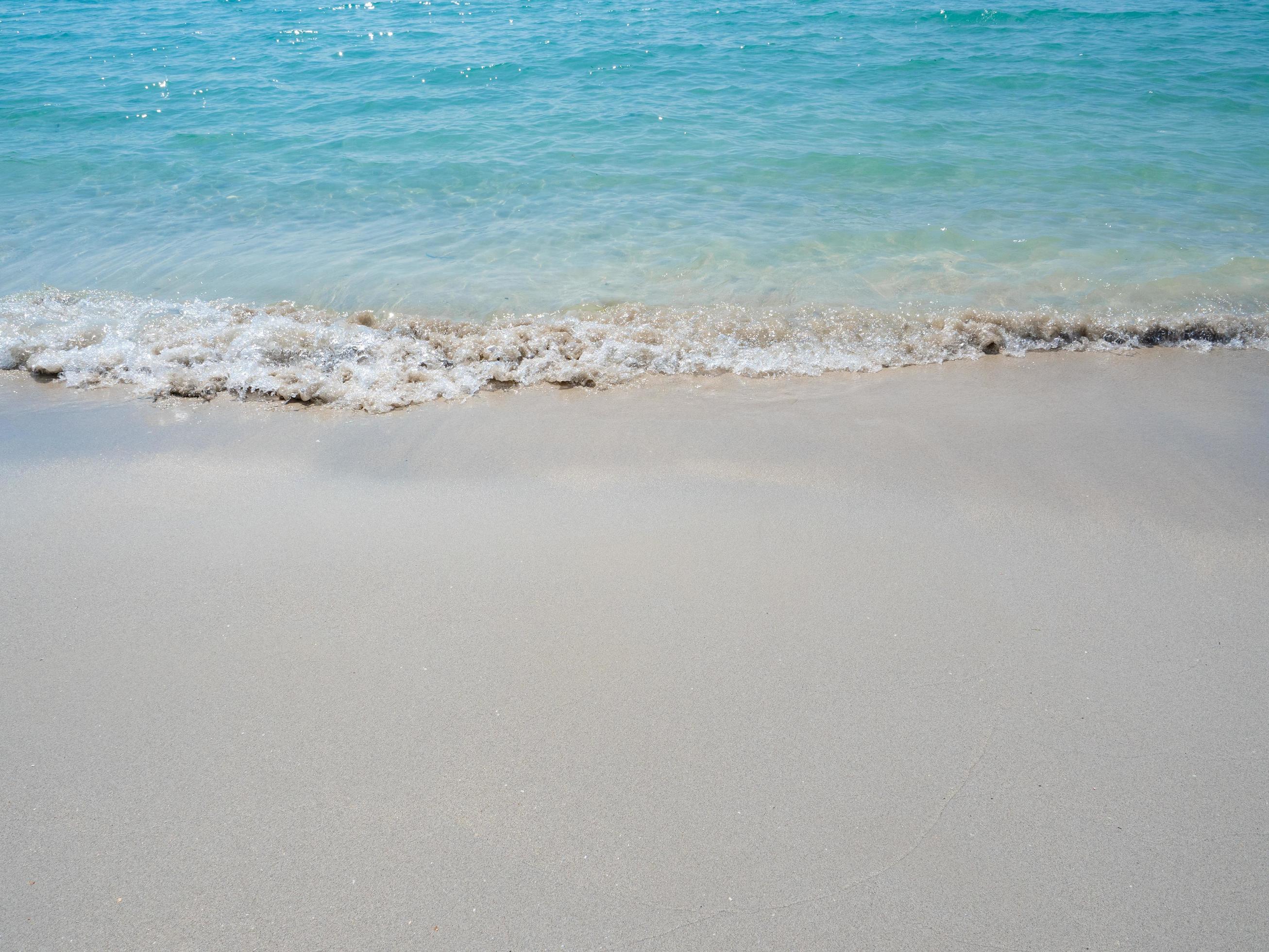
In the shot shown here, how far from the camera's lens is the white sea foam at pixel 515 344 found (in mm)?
4223

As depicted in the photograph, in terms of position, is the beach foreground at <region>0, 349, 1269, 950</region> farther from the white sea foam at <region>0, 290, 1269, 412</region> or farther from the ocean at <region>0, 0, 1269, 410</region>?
the ocean at <region>0, 0, 1269, 410</region>

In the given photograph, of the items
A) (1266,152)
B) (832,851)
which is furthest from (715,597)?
(1266,152)

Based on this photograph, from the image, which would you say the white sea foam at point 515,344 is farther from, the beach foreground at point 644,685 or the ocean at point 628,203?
the beach foreground at point 644,685

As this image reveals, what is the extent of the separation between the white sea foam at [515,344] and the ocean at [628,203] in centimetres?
2

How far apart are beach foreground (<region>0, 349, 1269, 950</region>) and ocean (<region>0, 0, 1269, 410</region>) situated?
0.99 m

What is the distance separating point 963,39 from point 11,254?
1187 cm

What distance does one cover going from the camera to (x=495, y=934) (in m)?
1.82

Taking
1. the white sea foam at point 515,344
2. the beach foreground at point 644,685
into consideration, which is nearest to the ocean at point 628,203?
the white sea foam at point 515,344

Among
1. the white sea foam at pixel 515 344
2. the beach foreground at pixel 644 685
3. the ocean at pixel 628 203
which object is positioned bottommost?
the beach foreground at pixel 644 685

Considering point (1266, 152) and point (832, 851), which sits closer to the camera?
point (832, 851)

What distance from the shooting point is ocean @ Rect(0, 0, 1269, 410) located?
4.55 meters

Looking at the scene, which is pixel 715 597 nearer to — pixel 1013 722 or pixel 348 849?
pixel 1013 722

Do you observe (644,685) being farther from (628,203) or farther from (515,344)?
(628,203)

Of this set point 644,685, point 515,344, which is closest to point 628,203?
point 515,344
